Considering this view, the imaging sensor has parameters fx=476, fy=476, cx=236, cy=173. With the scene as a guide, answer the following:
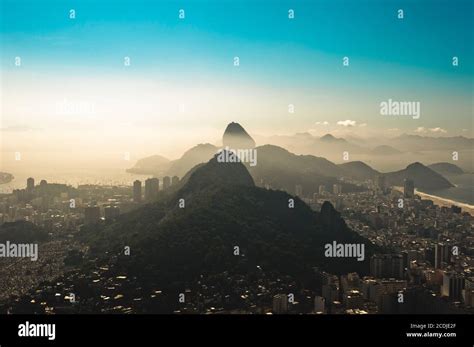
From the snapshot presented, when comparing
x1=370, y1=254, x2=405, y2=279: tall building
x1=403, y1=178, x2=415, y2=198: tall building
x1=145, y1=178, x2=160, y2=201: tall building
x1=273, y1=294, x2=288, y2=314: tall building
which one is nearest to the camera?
x1=273, y1=294, x2=288, y2=314: tall building

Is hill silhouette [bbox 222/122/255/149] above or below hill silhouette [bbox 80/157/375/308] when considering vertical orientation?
above

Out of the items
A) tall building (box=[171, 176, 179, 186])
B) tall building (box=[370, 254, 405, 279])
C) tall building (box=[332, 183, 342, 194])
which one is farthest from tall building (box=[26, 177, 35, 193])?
tall building (box=[370, 254, 405, 279])

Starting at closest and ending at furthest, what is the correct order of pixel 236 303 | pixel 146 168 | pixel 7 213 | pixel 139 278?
1. pixel 236 303
2. pixel 139 278
3. pixel 7 213
4. pixel 146 168

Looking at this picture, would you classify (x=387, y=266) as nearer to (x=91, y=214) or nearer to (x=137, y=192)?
(x=137, y=192)

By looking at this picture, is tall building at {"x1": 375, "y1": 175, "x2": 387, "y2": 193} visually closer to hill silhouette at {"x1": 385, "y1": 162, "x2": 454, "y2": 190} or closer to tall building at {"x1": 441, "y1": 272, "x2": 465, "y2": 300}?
hill silhouette at {"x1": 385, "y1": 162, "x2": 454, "y2": 190}

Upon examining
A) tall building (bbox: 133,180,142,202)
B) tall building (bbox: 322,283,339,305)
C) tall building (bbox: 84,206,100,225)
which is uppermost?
tall building (bbox: 133,180,142,202)

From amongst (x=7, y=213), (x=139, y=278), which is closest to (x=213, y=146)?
(x=139, y=278)
